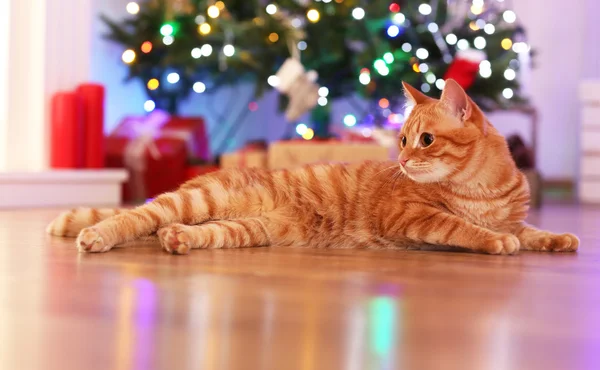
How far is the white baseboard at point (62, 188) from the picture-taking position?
3.54 metres

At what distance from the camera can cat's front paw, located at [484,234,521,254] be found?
1.81 m

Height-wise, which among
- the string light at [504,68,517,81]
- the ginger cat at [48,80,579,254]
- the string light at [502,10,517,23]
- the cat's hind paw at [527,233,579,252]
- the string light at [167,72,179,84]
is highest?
the string light at [502,10,517,23]

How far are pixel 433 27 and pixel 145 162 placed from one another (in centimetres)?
183

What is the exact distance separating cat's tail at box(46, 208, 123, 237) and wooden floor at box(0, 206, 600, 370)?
0.19 metres

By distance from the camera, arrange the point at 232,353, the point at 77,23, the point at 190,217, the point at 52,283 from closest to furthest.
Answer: the point at 232,353 < the point at 52,283 < the point at 190,217 < the point at 77,23

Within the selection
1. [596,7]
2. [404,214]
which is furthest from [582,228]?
[596,7]

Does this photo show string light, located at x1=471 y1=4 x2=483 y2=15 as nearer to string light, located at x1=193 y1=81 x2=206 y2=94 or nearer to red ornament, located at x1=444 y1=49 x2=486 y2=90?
red ornament, located at x1=444 y1=49 x2=486 y2=90

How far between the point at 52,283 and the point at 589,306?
917mm

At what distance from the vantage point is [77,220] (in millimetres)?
2051

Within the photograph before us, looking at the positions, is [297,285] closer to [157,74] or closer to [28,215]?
[28,215]

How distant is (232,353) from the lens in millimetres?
890

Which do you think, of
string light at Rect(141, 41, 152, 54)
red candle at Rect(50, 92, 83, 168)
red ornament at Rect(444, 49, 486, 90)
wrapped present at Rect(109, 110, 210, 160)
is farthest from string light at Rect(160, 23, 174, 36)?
red ornament at Rect(444, 49, 486, 90)

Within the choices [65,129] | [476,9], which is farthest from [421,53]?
[65,129]

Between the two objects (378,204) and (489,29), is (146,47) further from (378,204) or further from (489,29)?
(378,204)
